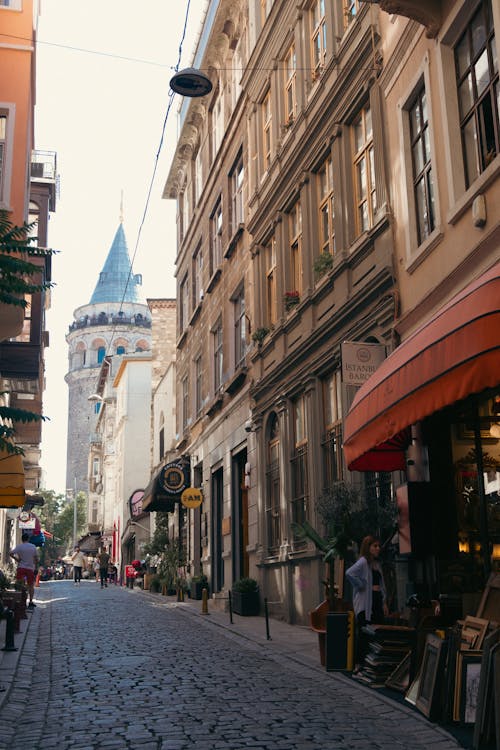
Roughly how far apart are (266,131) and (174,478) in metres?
11.9

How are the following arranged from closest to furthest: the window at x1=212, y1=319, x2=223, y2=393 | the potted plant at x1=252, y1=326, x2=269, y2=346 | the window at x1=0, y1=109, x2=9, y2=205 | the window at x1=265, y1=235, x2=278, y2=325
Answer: the window at x1=0, y1=109, x2=9, y2=205 < the potted plant at x1=252, y1=326, x2=269, y2=346 < the window at x1=265, y1=235, x2=278, y2=325 < the window at x1=212, y1=319, x2=223, y2=393

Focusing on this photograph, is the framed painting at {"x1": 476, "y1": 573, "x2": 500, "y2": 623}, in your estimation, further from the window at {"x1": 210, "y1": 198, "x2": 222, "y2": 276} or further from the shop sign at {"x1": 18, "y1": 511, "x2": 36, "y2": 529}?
the shop sign at {"x1": 18, "y1": 511, "x2": 36, "y2": 529}

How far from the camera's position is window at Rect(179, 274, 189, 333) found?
32.7 m

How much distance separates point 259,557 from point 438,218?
10.5 meters

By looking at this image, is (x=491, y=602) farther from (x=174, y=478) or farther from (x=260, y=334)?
(x=174, y=478)

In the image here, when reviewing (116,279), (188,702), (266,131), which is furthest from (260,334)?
(116,279)

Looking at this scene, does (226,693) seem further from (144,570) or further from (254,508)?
(144,570)

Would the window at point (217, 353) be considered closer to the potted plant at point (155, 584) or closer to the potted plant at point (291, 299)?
the potted plant at point (155, 584)

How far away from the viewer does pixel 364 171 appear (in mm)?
14859

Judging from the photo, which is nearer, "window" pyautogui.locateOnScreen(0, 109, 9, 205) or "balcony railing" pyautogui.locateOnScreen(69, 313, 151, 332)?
"window" pyautogui.locateOnScreen(0, 109, 9, 205)

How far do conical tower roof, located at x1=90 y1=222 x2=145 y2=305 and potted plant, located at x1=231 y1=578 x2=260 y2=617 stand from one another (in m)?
95.2

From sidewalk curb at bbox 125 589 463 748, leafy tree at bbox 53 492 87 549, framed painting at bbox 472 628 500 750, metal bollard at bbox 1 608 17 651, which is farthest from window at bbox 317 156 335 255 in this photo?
leafy tree at bbox 53 492 87 549

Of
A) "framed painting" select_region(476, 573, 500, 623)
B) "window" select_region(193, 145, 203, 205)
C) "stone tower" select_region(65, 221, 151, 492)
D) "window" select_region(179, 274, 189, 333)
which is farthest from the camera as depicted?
"stone tower" select_region(65, 221, 151, 492)

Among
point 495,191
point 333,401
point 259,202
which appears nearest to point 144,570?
point 259,202
